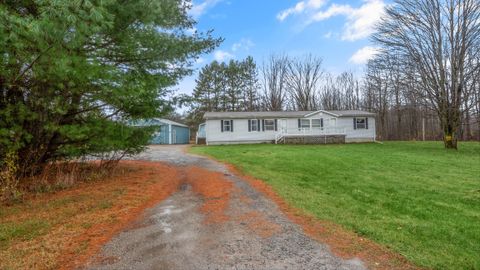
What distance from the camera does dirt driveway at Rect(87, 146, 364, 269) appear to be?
3.31 m

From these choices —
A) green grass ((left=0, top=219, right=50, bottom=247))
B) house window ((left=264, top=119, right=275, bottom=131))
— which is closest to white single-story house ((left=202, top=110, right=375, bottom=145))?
house window ((left=264, top=119, right=275, bottom=131))

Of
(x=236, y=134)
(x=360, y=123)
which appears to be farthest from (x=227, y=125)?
(x=360, y=123)

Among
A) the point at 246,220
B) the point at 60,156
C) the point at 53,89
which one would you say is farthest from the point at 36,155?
the point at 246,220

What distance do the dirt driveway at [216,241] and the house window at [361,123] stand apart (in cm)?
2220

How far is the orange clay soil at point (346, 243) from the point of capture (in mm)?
3369

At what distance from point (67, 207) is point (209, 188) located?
10.4ft

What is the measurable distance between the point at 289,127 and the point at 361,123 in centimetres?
681

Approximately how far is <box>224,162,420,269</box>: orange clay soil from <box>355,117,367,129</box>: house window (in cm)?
2258

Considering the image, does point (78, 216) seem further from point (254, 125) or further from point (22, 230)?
point (254, 125)

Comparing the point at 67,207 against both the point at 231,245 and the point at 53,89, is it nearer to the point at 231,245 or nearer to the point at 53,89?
the point at 53,89

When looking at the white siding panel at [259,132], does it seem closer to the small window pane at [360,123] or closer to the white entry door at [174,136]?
the small window pane at [360,123]

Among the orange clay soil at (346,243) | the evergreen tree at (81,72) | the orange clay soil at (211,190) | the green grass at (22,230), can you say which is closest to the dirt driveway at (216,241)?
the orange clay soil at (211,190)

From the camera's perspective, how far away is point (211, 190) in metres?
7.09

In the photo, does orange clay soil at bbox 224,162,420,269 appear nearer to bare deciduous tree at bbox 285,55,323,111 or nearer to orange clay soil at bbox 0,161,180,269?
orange clay soil at bbox 0,161,180,269
